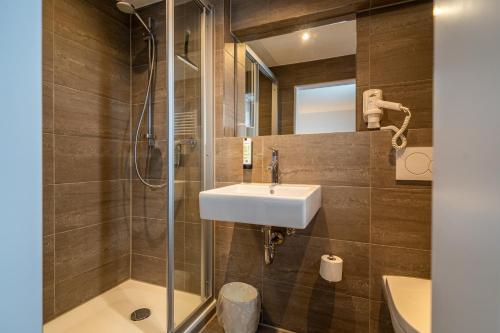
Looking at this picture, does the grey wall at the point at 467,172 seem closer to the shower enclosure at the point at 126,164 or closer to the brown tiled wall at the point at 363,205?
the brown tiled wall at the point at 363,205

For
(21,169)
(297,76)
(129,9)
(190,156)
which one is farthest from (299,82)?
(21,169)

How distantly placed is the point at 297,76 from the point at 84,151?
1.57 m

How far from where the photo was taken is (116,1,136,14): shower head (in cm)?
166

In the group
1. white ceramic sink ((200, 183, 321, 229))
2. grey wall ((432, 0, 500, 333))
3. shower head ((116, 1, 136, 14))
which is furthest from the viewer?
shower head ((116, 1, 136, 14))

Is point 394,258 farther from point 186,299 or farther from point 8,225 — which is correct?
point 8,225

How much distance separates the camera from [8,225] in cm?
28

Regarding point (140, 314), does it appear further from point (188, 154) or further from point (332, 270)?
point (332, 270)

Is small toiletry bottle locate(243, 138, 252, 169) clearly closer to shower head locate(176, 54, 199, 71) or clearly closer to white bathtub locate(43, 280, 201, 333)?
shower head locate(176, 54, 199, 71)

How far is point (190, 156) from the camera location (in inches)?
58.4

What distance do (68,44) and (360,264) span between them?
2.27m

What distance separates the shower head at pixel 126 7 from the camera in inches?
65.2

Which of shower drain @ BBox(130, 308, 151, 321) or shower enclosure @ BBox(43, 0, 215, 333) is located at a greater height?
shower enclosure @ BBox(43, 0, 215, 333)

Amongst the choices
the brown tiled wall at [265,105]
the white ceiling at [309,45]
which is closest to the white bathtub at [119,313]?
the brown tiled wall at [265,105]

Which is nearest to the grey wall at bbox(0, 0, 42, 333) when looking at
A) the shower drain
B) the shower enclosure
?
the shower enclosure
